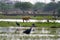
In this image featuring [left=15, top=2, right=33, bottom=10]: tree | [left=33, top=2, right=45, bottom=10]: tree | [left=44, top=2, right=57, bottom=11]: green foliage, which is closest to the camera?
[left=44, top=2, right=57, bottom=11]: green foliage

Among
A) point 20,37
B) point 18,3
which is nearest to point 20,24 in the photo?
point 18,3

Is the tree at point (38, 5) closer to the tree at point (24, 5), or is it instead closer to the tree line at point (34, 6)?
the tree line at point (34, 6)

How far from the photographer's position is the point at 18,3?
1254cm

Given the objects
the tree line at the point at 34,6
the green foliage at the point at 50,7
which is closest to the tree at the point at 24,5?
the tree line at the point at 34,6

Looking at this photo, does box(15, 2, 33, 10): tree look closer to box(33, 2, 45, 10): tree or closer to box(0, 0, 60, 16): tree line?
box(0, 0, 60, 16): tree line

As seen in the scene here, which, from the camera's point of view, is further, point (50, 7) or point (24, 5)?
point (24, 5)

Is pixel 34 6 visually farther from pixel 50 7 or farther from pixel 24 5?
pixel 50 7

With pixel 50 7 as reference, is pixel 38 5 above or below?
above

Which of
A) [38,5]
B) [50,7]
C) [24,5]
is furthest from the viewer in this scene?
[24,5]

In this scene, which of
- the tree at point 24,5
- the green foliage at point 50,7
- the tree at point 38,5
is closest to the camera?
the green foliage at point 50,7

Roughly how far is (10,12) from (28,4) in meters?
1.24

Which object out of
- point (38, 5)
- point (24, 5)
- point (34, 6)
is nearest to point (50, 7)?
point (38, 5)

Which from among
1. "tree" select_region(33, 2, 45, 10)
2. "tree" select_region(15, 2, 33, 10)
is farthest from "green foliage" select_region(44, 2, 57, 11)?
"tree" select_region(15, 2, 33, 10)

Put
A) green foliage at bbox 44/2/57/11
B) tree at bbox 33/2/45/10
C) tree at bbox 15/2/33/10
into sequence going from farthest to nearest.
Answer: tree at bbox 15/2/33/10 < tree at bbox 33/2/45/10 < green foliage at bbox 44/2/57/11
